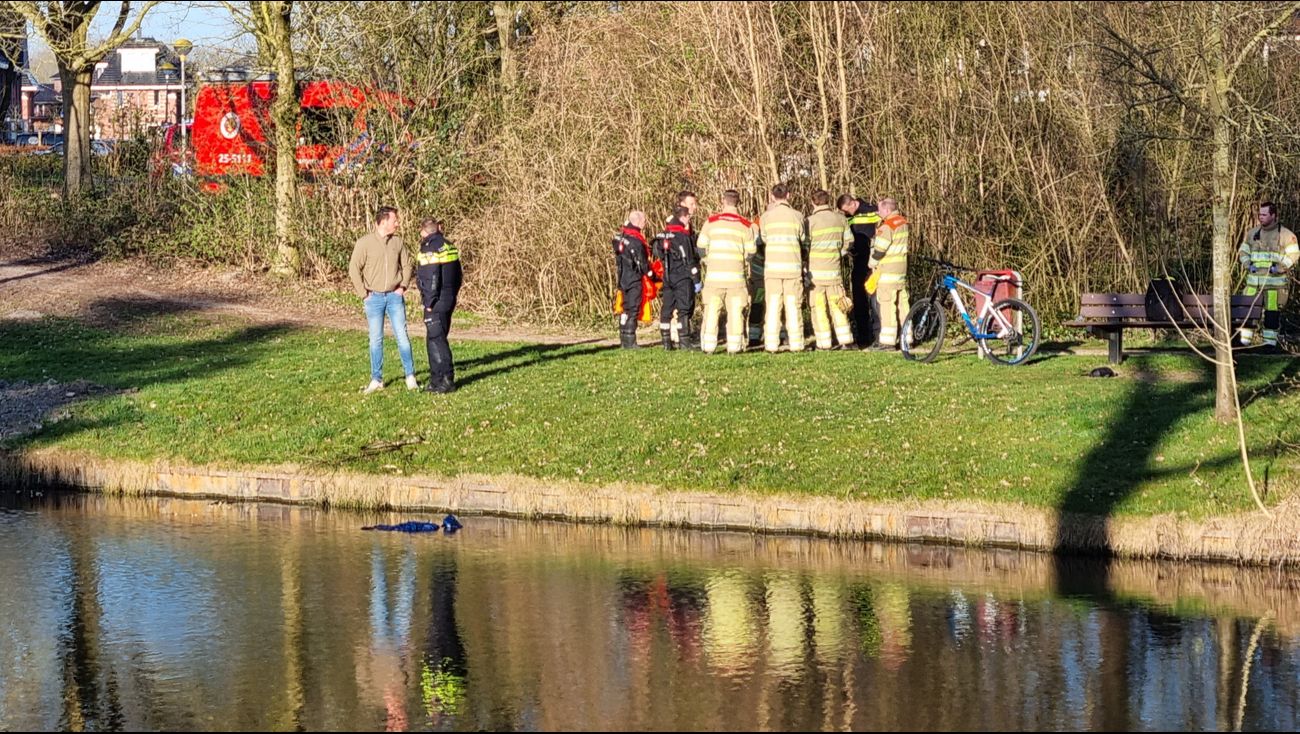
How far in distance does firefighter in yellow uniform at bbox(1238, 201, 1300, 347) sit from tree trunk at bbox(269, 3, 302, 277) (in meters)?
14.2

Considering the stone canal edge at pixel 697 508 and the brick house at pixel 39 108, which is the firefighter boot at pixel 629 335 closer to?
the stone canal edge at pixel 697 508

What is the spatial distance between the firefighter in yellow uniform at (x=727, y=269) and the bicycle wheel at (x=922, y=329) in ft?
6.27

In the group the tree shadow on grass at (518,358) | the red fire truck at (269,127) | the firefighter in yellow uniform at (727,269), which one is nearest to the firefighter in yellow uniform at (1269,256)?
the firefighter in yellow uniform at (727,269)

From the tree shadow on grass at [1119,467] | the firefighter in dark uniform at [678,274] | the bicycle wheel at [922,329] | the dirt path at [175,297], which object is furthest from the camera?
the dirt path at [175,297]

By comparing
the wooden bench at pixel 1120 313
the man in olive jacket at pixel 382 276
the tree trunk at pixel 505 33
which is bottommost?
the wooden bench at pixel 1120 313

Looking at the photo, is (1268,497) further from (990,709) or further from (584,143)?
(584,143)

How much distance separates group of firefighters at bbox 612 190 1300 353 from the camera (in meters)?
20.7

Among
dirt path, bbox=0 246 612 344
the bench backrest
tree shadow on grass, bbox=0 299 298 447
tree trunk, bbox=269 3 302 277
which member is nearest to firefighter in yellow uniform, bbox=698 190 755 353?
dirt path, bbox=0 246 612 344

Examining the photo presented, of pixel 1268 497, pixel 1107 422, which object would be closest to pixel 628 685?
pixel 1268 497

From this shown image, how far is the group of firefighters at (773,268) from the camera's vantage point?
20734 mm

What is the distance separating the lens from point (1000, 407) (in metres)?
16.9

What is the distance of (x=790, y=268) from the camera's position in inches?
820

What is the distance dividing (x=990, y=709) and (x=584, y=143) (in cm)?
1691

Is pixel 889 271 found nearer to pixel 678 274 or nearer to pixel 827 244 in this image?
pixel 827 244
